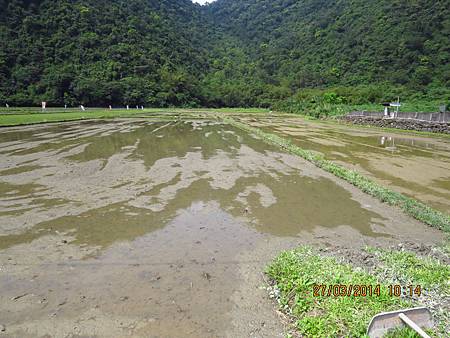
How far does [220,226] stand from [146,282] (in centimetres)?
230

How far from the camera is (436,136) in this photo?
23.7 meters

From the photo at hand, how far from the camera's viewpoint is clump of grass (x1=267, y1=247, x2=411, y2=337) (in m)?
3.16

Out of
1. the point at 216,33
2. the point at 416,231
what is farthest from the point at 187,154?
the point at 216,33

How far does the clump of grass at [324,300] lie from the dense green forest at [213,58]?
4949 centimetres

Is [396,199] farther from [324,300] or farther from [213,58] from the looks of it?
[213,58]

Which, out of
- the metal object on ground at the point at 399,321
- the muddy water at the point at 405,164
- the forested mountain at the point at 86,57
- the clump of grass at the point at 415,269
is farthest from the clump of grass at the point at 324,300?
the forested mountain at the point at 86,57

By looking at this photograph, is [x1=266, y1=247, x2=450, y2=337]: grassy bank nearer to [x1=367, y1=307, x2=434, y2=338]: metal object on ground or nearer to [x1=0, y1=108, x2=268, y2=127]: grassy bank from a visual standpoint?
[x1=367, y1=307, x2=434, y2=338]: metal object on ground

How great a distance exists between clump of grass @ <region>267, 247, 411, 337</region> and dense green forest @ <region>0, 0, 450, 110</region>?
162 ft

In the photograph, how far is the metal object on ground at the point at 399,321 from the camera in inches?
117

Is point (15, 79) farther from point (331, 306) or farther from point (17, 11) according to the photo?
point (331, 306)

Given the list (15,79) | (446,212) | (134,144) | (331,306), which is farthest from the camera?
(15,79)

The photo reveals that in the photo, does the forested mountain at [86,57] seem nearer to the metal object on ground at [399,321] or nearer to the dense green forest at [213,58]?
the dense green forest at [213,58]
